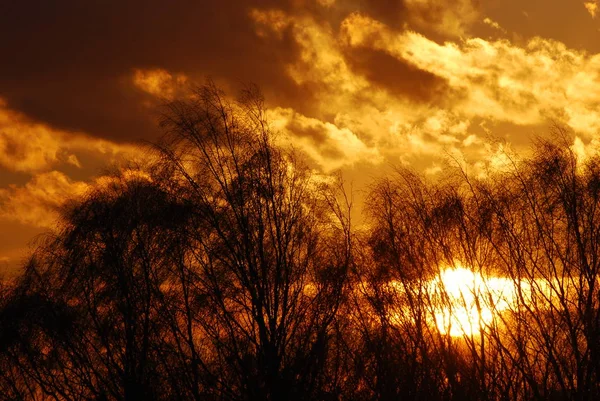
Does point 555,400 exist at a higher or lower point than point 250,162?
lower

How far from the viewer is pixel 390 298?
22.5m

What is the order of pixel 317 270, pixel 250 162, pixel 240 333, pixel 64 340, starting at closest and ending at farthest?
pixel 240 333 < pixel 250 162 < pixel 317 270 < pixel 64 340

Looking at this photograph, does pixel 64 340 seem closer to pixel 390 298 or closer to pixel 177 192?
pixel 177 192

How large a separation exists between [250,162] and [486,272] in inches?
403

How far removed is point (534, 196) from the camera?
2025 cm

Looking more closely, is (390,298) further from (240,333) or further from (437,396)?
(240,333)

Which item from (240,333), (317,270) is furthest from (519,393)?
(240,333)

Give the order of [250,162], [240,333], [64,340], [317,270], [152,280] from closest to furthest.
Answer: [240,333] < [250,162] < [317,270] < [152,280] < [64,340]

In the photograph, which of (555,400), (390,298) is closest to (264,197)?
(390,298)

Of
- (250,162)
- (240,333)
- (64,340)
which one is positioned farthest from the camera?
(64,340)

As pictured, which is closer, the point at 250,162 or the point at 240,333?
the point at 240,333

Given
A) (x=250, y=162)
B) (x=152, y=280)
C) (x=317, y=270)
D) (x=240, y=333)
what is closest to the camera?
(x=240, y=333)

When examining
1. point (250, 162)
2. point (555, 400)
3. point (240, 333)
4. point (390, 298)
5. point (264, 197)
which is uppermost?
point (250, 162)

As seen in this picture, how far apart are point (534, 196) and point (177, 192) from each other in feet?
41.1
